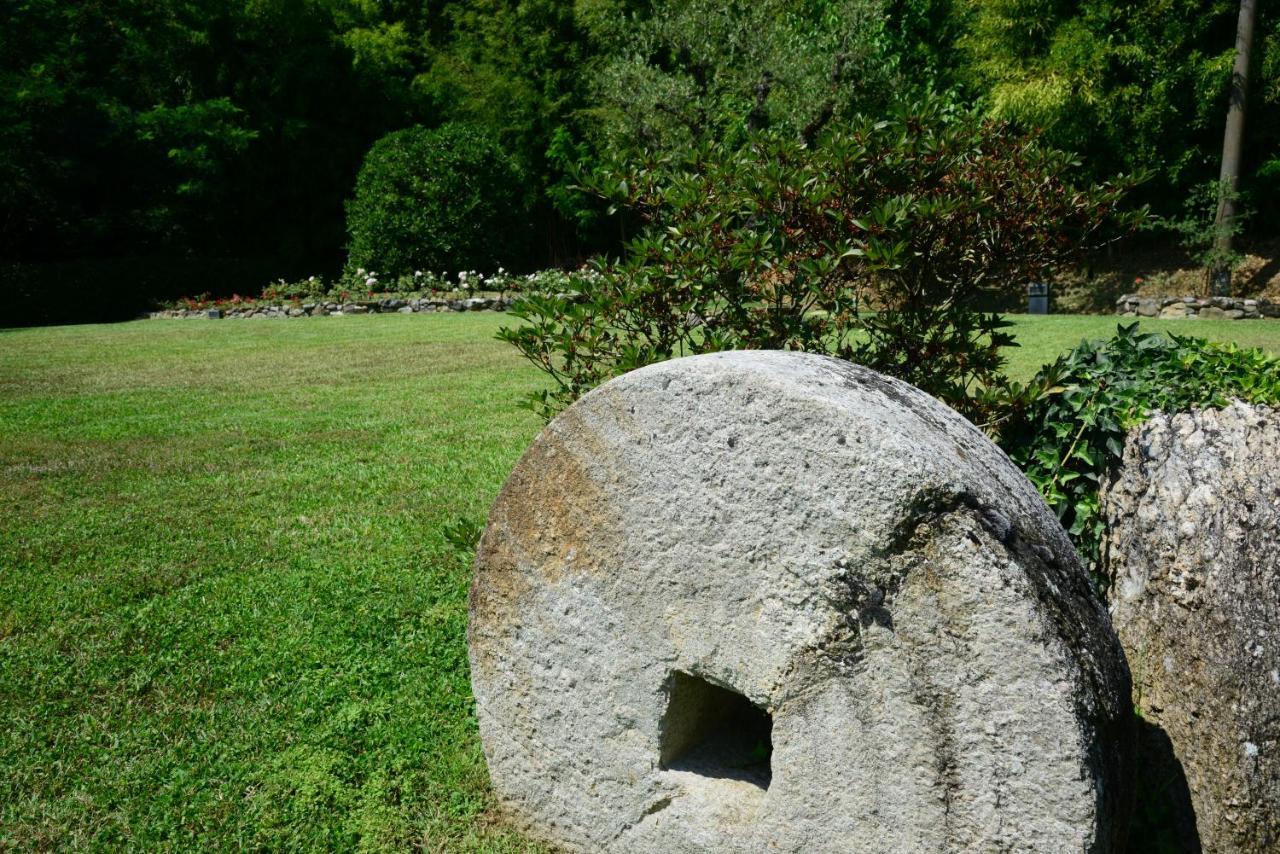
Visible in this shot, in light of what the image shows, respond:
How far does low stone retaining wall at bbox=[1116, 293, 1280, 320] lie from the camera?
Answer: 1628cm

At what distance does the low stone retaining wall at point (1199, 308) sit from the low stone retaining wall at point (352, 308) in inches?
488

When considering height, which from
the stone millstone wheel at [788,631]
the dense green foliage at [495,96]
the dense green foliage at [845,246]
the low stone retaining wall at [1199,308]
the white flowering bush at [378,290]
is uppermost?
the dense green foliage at [495,96]

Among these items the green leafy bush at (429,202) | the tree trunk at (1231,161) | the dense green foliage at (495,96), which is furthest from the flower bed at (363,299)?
the tree trunk at (1231,161)

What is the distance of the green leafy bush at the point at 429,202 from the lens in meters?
20.7

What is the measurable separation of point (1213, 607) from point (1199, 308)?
55.4ft

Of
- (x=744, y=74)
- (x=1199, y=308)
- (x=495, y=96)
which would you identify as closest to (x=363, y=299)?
(x=744, y=74)

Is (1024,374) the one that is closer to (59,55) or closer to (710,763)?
(710,763)

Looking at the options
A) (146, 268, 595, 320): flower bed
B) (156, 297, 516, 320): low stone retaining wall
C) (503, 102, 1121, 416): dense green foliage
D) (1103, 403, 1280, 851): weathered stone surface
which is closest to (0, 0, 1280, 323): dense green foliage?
(146, 268, 595, 320): flower bed

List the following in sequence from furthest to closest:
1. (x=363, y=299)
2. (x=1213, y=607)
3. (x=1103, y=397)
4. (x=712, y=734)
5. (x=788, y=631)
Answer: (x=363, y=299), (x=1103, y=397), (x=712, y=734), (x=1213, y=607), (x=788, y=631)

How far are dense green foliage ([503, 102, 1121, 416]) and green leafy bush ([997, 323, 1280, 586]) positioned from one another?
14.0 inches

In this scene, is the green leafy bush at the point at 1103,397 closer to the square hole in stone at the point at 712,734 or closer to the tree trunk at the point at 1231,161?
the square hole in stone at the point at 712,734

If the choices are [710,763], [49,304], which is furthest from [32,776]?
[49,304]

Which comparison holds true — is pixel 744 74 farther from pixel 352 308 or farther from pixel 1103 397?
pixel 1103 397

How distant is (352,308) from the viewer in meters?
19.1
